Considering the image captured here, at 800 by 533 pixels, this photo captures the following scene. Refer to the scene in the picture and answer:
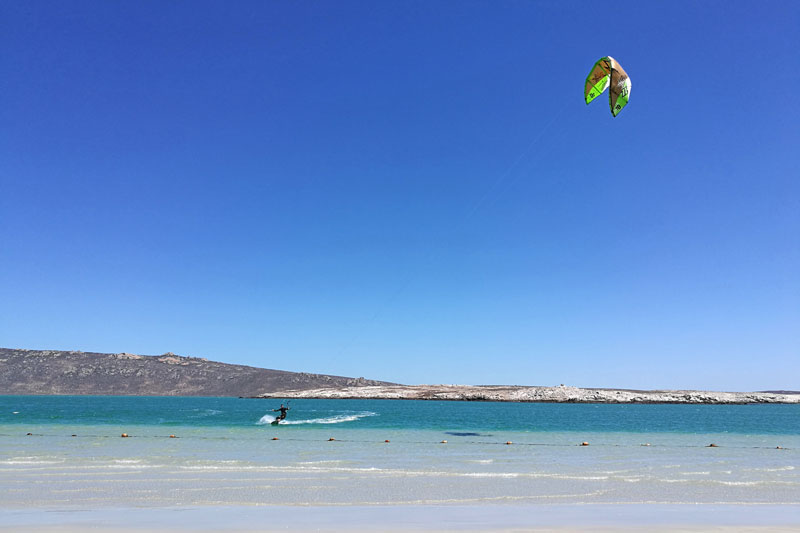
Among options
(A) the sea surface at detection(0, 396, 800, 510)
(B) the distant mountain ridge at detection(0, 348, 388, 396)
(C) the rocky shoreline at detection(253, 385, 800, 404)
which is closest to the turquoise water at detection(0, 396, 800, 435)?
(A) the sea surface at detection(0, 396, 800, 510)

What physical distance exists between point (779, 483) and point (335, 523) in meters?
16.1

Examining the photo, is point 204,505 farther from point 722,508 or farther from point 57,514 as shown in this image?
point 722,508

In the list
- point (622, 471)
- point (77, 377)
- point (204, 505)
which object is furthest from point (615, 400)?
point (77, 377)

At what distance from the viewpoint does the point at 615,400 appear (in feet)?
409

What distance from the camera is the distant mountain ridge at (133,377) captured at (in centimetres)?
18000

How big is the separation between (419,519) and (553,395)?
136 metres

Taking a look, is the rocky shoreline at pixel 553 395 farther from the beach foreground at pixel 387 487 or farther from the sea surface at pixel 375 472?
the beach foreground at pixel 387 487

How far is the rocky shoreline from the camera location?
432 feet

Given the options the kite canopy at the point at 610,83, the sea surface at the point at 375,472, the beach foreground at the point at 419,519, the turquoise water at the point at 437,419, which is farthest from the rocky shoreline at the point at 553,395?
Result: the beach foreground at the point at 419,519

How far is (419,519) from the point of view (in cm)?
1165

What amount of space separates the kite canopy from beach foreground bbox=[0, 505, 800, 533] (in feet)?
46.1

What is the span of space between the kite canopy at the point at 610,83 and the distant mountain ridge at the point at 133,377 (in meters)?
169

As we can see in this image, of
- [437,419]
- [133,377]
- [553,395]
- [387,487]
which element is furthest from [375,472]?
[133,377]

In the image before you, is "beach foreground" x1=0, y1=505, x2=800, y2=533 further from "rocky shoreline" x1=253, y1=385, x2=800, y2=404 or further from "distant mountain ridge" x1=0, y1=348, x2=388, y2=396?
"distant mountain ridge" x1=0, y1=348, x2=388, y2=396
